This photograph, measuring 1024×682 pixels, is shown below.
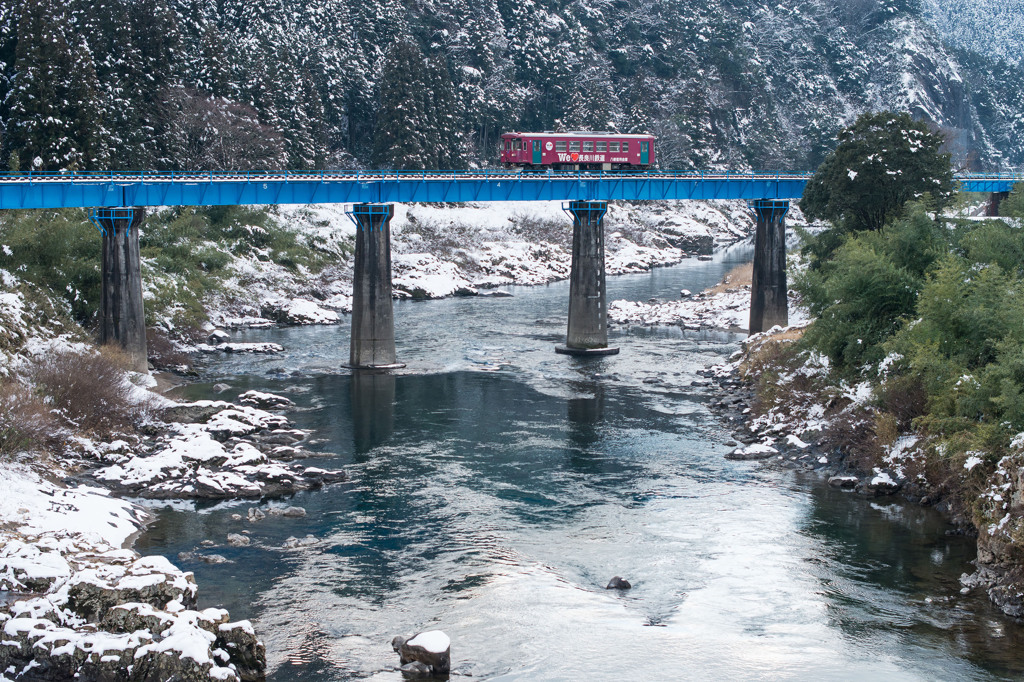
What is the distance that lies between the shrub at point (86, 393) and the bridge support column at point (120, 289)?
7.88 meters

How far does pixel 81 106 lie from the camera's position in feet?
218

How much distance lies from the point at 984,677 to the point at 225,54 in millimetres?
85093

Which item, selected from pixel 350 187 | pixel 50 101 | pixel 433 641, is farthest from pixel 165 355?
pixel 433 641

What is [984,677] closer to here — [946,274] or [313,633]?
[313,633]

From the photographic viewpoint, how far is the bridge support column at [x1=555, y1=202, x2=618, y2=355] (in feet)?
188

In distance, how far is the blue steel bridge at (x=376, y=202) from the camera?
47.8 m

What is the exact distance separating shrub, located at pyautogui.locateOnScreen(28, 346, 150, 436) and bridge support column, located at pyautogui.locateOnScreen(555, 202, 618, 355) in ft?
85.3

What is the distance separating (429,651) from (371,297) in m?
33.9

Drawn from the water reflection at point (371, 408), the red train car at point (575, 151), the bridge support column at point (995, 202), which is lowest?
the water reflection at point (371, 408)

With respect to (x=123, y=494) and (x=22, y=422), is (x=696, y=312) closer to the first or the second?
(x=123, y=494)

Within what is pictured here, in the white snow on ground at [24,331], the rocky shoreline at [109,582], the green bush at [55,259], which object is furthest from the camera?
the green bush at [55,259]

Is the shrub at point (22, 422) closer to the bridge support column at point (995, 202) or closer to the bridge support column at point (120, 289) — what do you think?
the bridge support column at point (120, 289)

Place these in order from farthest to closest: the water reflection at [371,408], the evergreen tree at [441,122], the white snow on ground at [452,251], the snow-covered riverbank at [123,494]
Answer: the evergreen tree at [441,122] < the white snow on ground at [452,251] < the water reflection at [371,408] < the snow-covered riverbank at [123,494]

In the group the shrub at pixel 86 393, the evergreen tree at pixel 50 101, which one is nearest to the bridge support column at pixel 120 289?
the shrub at pixel 86 393
